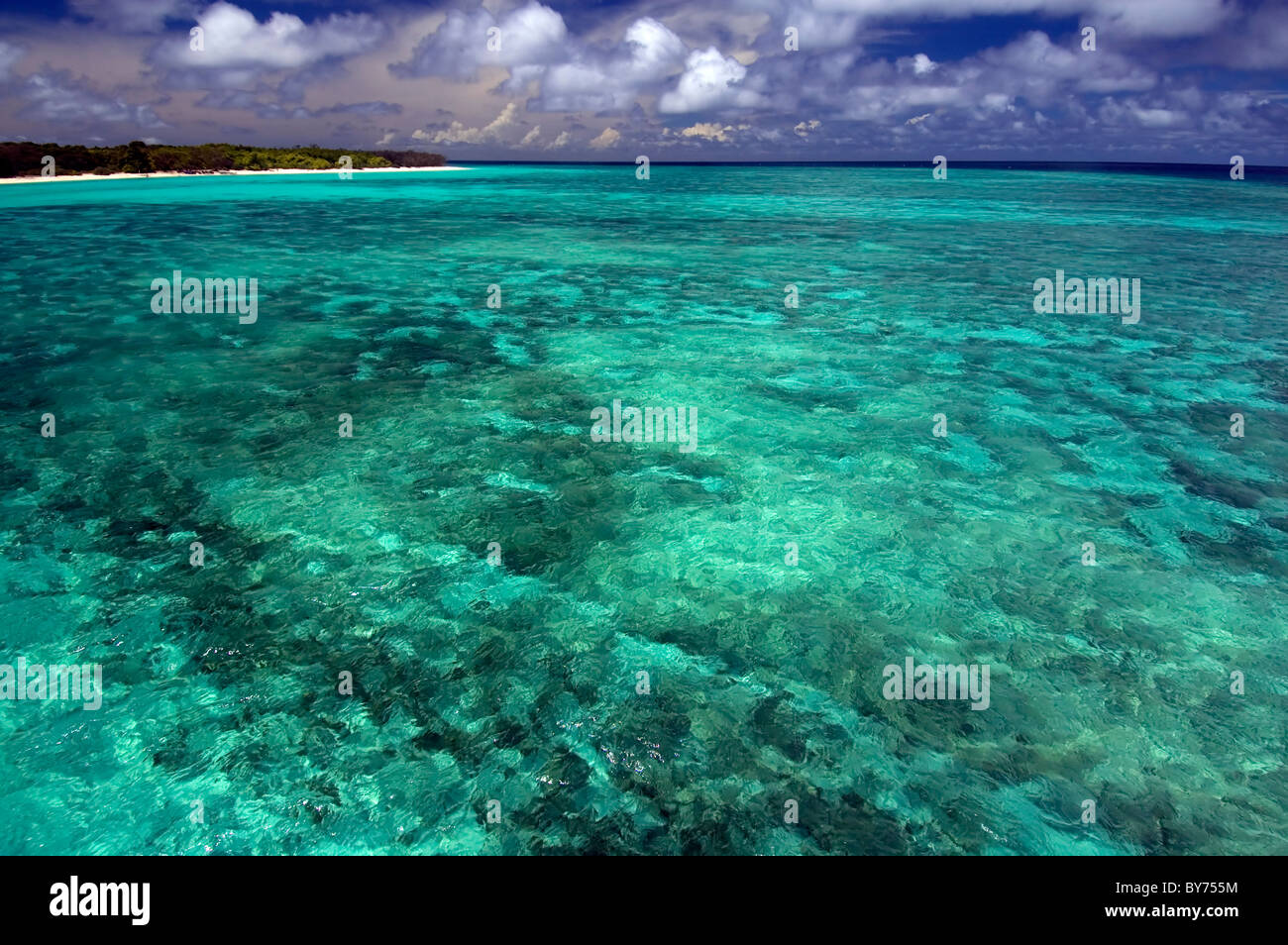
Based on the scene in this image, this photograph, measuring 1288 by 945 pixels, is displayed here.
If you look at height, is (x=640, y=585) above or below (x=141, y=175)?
below

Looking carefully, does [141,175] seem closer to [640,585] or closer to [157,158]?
[157,158]

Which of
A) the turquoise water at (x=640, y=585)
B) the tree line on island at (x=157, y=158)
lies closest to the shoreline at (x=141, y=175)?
the tree line on island at (x=157, y=158)

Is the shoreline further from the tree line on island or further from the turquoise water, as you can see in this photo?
the turquoise water

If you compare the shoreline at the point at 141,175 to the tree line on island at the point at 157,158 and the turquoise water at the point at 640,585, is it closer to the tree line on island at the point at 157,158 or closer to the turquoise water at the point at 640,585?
the tree line on island at the point at 157,158

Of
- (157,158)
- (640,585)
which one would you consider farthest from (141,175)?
(640,585)

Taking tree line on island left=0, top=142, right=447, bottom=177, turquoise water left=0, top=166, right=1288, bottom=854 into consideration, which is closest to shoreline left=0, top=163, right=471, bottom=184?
tree line on island left=0, top=142, right=447, bottom=177
